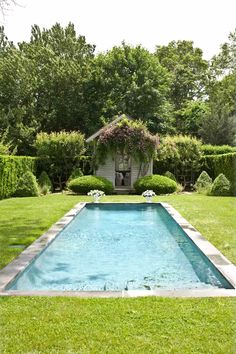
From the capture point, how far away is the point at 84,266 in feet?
26.2

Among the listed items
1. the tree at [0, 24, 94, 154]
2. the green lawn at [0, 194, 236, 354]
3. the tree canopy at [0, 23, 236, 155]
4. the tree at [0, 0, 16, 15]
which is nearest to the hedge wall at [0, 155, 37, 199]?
the tree at [0, 0, 16, 15]

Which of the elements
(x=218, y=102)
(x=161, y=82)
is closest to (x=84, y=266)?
(x=161, y=82)

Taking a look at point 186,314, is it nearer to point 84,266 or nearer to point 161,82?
point 84,266

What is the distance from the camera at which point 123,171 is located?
25.7 m

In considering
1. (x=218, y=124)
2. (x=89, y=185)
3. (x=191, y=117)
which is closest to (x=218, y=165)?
(x=89, y=185)

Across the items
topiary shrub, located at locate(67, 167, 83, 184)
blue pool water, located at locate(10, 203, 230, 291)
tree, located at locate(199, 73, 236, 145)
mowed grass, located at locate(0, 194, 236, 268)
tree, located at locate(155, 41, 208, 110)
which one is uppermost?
tree, located at locate(155, 41, 208, 110)

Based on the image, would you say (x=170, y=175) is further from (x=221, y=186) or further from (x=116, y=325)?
(x=116, y=325)

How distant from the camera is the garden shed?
23562mm

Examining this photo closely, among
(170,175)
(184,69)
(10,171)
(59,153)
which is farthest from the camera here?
(184,69)

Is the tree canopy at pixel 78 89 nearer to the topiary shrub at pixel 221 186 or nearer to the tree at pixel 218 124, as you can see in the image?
the tree at pixel 218 124

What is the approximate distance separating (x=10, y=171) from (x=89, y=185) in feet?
13.7

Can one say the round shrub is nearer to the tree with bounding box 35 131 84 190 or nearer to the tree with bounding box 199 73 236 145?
the tree with bounding box 35 131 84 190

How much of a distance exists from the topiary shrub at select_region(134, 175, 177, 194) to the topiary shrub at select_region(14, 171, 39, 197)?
5633mm

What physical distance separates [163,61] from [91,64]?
10.4 metres
